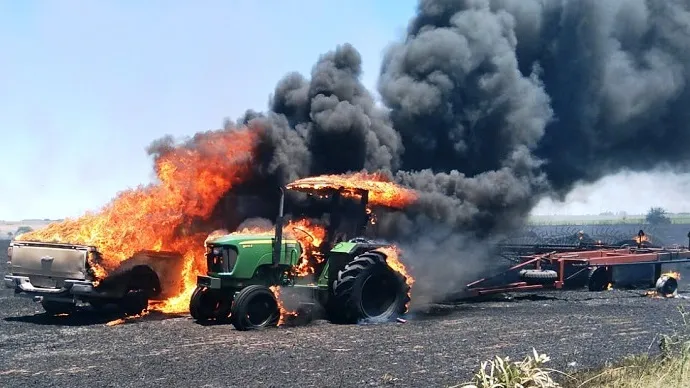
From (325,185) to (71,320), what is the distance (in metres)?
5.80

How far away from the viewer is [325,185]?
14391 mm

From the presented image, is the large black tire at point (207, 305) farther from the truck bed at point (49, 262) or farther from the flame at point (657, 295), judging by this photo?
the flame at point (657, 295)

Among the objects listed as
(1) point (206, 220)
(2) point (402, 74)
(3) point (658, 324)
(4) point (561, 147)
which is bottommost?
(3) point (658, 324)

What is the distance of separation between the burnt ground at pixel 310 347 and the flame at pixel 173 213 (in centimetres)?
152

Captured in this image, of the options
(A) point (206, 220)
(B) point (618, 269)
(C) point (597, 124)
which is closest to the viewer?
(A) point (206, 220)

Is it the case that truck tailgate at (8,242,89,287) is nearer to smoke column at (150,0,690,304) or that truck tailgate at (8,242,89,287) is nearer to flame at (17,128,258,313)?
flame at (17,128,258,313)

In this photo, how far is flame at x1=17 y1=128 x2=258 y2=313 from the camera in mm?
14281

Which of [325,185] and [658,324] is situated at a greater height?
[325,185]

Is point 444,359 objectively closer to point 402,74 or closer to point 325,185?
point 325,185

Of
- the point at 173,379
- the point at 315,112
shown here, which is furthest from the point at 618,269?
the point at 173,379

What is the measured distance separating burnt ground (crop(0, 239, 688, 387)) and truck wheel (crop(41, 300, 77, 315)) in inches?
14.8

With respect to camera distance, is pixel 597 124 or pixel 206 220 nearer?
pixel 206 220

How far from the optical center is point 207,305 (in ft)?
45.8

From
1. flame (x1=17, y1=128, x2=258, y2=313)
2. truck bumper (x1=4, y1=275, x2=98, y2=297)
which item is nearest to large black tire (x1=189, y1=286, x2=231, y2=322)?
flame (x1=17, y1=128, x2=258, y2=313)
